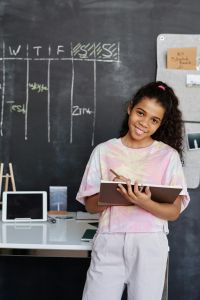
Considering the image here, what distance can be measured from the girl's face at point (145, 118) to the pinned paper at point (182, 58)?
0.81 m

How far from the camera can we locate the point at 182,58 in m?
2.58

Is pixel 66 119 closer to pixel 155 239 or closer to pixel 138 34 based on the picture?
pixel 138 34

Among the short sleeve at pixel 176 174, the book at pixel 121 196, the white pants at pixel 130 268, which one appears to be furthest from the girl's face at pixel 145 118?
the white pants at pixel 130 268

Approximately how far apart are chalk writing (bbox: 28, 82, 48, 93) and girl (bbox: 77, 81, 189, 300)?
848 mm

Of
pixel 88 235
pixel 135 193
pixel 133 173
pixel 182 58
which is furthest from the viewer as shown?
pixel 182 58

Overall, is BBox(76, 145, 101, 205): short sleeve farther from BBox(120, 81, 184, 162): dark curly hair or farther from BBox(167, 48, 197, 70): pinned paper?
BBox(167, 48, 197, 70): pinned paper

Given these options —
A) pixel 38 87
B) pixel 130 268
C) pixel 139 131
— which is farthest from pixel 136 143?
pixel 38 87

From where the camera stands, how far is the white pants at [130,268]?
1.70 meters

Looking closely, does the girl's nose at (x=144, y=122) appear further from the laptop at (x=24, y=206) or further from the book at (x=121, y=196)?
the laptop at (x=24, y=206)

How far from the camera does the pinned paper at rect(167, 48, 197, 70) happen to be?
101 inches

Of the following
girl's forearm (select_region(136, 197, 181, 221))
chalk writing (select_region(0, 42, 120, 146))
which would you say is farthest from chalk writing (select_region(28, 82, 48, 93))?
girl's forearm (select_region(136, 197, 181, 221))

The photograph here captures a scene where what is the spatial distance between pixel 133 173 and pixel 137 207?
0.40 feet

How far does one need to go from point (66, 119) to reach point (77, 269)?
2.74 ft

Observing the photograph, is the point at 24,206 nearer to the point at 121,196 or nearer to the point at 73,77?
the point at 73,77
